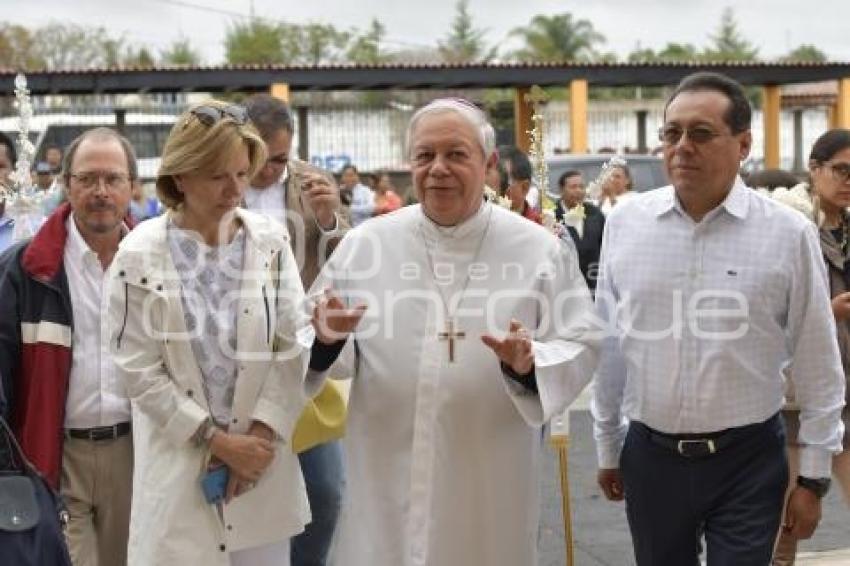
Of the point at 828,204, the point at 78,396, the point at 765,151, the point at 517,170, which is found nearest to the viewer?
the point at 78,396

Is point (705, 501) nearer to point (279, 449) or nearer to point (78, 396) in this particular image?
point (279, 449)

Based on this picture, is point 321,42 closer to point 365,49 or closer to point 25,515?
point 365,49

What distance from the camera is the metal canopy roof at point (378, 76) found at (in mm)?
22438

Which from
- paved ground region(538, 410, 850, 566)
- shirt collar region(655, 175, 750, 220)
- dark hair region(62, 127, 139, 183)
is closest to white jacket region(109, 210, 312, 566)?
dark hair region(62, 127, 139, 183)

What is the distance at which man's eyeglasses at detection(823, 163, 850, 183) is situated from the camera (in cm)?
540

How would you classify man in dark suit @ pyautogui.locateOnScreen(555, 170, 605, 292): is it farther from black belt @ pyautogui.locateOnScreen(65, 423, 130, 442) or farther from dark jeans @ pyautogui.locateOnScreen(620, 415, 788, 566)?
black belt @ pyautogui.locateOnScreen(65, 423, 130, 442)

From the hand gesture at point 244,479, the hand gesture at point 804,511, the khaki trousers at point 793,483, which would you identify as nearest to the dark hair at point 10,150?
the hand gesture at point 244,479

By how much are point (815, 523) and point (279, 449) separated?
1.73 meters

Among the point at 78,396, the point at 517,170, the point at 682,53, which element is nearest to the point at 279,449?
the point at 78,396

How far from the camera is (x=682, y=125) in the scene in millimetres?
4168

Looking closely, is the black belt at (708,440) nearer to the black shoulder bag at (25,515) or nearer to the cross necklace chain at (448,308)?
the cross necklace chain at (448,308)

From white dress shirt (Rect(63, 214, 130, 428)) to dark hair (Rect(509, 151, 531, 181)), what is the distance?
4308 millimetres

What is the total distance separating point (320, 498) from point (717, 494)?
182 centimetres

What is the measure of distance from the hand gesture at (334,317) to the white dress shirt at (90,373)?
0.96m
